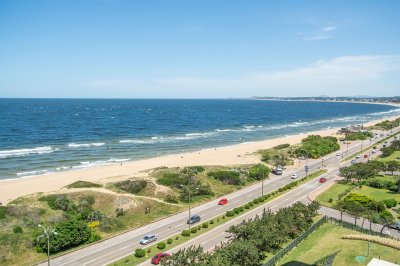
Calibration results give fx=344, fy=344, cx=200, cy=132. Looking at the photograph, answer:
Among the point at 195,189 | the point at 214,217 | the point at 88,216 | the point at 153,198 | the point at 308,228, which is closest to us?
the point at 308,228

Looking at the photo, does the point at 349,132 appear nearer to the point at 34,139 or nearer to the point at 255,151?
the point at 255,151

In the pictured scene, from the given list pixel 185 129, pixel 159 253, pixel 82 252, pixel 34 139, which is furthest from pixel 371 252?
pixel 185 129

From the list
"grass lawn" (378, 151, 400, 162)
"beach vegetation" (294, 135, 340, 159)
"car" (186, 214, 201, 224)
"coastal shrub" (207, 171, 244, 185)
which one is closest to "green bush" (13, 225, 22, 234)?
"car" (186, 214, 201, 224)

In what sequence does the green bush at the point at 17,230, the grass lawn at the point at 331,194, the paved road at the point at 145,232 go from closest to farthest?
the paved road at the point at 145,232 → the green bush at the point at 17,230 → the grass lawn at the point at 331,194

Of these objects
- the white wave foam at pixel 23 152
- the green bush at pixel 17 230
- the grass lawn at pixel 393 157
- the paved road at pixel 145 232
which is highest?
the green bush at pixel 17 230

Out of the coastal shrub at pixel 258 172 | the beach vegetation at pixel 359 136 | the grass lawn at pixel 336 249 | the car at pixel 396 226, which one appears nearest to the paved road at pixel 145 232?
the coastal shrub at pixel 258 172

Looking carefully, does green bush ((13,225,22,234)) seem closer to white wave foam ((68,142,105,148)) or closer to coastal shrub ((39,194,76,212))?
coastal shrub ((39,194,76,212))

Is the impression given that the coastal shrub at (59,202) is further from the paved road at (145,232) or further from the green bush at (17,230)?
the paved road at (145,232)

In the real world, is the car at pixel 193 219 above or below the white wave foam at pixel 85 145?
below
